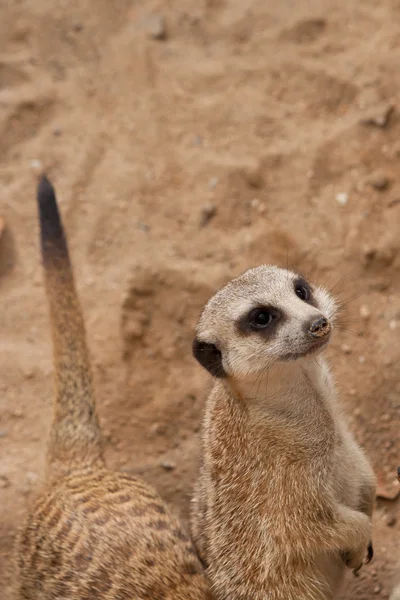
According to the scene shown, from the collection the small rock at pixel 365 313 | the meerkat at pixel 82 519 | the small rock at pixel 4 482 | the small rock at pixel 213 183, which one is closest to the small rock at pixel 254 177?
the small rock at pixel 213 183

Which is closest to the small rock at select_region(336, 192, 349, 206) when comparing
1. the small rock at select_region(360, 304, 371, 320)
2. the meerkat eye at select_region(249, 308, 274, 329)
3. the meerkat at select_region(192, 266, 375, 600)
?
the small rock at select_region(360, 304, 371, 320)

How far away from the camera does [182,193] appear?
3.39 m

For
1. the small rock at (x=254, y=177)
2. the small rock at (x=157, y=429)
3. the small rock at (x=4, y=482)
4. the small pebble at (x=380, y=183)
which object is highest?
the small pebble at (x=380, y=183)

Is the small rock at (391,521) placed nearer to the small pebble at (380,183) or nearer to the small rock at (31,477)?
the small rock at (31,477)

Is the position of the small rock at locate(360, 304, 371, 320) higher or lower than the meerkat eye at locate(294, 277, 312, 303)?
lower

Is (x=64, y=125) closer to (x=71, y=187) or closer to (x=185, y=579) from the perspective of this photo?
(x=71, y=187)

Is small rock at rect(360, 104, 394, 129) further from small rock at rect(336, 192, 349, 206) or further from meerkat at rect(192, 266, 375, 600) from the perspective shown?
meerkat at rect(192, 266, 375, 600)

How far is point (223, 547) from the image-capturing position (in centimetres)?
223

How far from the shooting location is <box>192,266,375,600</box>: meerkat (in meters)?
2.05

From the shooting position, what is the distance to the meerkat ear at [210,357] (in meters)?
2.10

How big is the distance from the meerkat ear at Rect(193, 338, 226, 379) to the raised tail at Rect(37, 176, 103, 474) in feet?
1.81

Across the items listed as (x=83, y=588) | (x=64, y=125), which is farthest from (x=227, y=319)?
(x=64, y=125)

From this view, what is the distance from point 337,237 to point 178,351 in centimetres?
75

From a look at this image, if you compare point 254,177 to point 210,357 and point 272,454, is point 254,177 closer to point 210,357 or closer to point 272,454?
point 210,357
